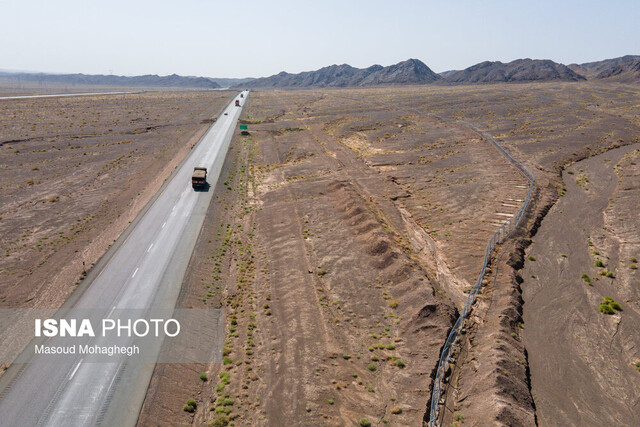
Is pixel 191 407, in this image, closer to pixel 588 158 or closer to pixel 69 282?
pixel 69 282

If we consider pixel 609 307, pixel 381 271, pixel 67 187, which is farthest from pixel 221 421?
pixel 67 187

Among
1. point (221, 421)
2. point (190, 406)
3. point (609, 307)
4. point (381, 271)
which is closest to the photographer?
point (221, 421)

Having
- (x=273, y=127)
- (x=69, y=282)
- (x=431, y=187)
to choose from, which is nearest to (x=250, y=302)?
(x=69, y=282)

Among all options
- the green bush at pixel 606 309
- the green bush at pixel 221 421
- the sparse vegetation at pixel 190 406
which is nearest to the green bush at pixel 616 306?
the green bush at pixel 606 309

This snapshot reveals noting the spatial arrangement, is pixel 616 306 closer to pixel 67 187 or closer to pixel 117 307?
pixel 117 307

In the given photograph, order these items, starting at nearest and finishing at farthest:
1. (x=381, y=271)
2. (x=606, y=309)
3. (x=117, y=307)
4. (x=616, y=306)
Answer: (x=606, y=309) → (x=616, y=306) → (x=117, y=307) → (x=381, y=271)
